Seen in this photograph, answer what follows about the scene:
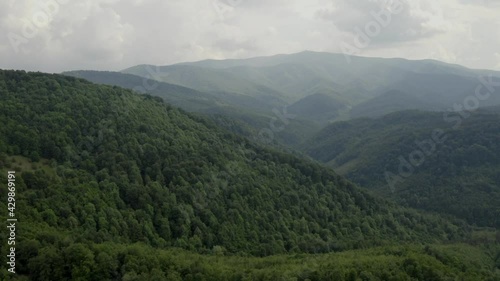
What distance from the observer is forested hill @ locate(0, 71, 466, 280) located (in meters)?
102

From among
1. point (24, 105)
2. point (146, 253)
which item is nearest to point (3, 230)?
point (146, 253)

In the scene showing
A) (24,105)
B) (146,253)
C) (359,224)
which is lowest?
(359,224)

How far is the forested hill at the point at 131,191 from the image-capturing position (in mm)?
102250

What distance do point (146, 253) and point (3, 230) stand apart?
27.5 meters

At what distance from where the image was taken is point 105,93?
639 ft

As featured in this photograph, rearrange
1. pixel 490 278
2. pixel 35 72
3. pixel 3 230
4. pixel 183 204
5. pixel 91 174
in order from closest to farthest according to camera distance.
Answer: pixel 3 230
pixel 490 278
pixel 91 174
pixel 183 204
pixel 35 72

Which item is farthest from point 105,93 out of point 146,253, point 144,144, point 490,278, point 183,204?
point 490,278

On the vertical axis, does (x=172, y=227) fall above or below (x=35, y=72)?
below

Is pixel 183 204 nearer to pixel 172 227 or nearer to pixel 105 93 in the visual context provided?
pixel 172 227

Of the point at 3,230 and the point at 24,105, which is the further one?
the point at 24,105

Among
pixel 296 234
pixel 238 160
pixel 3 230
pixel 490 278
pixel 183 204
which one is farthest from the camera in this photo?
pixel 238 160

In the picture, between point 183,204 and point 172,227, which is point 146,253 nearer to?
point 172,227

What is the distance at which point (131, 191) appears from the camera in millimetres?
131875

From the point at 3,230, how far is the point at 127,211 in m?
42.8
